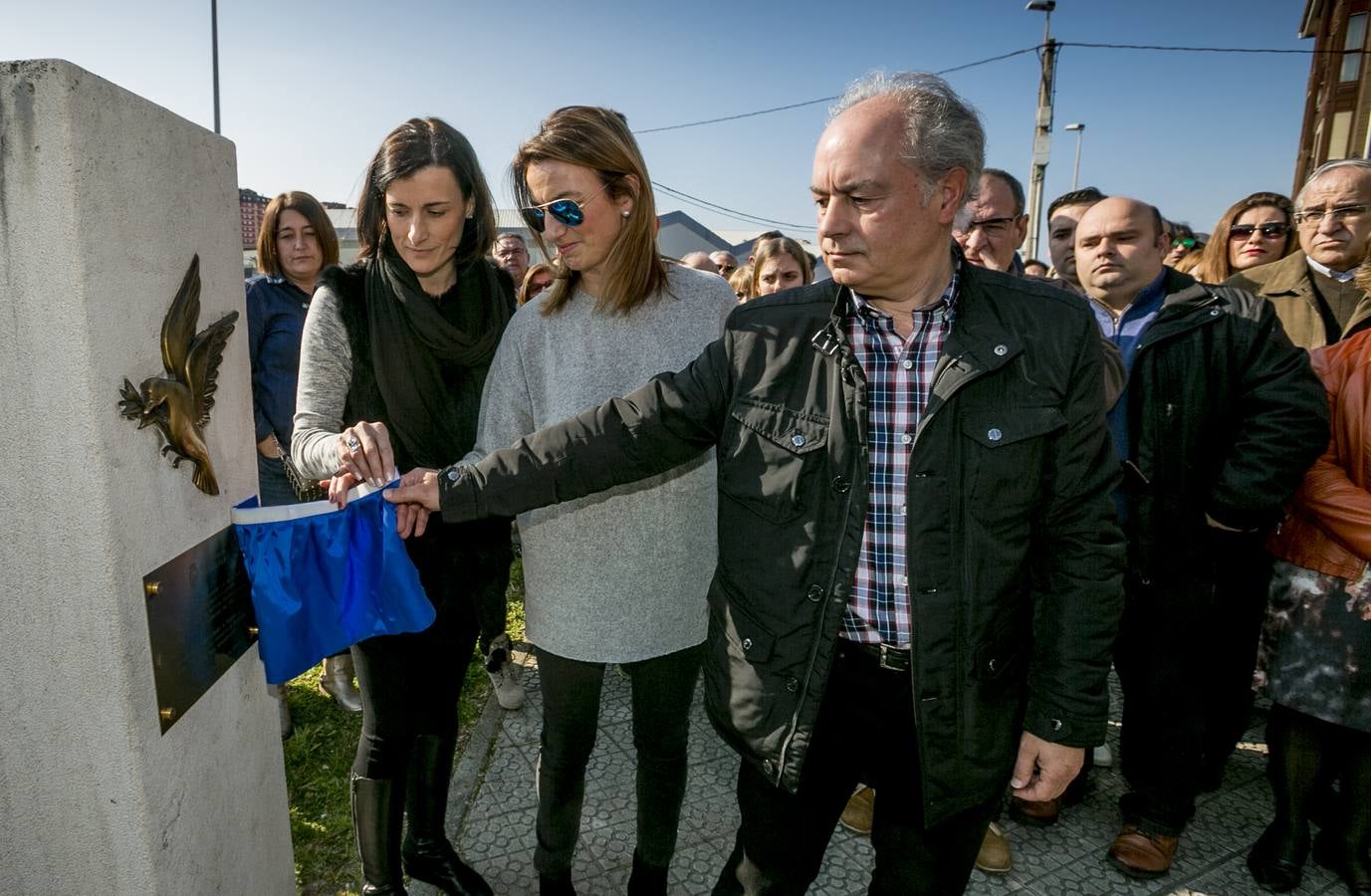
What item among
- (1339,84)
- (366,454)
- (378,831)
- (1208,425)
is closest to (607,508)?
(366,454)

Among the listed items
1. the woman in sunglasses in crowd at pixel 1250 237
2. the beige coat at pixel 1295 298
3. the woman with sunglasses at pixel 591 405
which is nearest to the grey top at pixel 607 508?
the woman with sunglasses at pixel 591 405

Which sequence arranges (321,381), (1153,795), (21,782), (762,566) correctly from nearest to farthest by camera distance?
(21,782) → (762,566) → (321,381) → (1153,795)

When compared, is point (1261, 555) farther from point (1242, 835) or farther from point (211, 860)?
point (211, 860)

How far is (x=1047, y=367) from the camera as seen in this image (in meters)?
1.52

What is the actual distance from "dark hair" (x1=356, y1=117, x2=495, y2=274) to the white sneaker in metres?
2.23

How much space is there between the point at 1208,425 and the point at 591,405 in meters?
2.00

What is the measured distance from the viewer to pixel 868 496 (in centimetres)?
159

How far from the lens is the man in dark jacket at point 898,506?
1.52 m

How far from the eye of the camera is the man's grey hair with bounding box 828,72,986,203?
152cm

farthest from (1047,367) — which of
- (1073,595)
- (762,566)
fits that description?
(762,566)

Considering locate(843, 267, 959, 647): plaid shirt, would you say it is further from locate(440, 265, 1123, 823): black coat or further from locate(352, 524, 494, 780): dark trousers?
locate(352, 524, 494, 780): dark trousers

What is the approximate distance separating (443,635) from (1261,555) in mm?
2789

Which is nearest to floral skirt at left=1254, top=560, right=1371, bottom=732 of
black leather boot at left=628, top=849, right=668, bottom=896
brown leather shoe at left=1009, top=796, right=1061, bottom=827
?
brown leather shoe at left=1009, top=796, right=1061, bottom=827

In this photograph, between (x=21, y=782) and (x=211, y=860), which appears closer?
(x=21, y=782)
